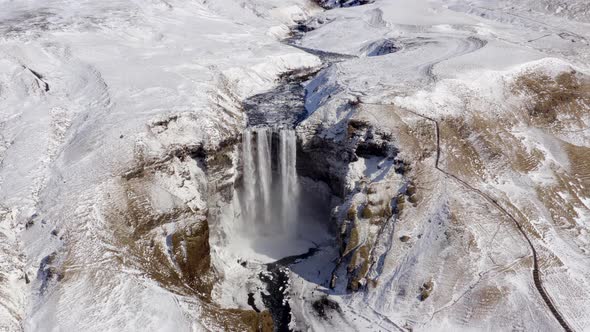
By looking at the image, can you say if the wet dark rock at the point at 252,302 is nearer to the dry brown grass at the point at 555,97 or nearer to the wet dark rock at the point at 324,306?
the wet dark rock at the point at 324,306

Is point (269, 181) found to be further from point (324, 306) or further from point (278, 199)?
point (324, 306)

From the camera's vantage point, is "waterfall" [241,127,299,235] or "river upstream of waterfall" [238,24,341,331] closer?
"river upstream of waterfall" [238,24,341,331]

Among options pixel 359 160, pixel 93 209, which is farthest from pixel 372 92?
pixel 93 209

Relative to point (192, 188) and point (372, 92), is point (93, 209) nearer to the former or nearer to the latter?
Result: point (192, 188)

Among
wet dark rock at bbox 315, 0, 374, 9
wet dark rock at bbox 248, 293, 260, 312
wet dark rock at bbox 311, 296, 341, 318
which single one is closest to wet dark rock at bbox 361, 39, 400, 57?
wet dark rock at bbox 315, 0, 374, 9

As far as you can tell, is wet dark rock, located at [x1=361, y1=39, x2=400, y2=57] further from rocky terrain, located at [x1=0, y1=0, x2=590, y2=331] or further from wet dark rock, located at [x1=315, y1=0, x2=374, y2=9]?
wet dark rock, located at [x1=315, y1=0, x2=374, y2=9]

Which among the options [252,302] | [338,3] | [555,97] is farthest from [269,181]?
[338,3]

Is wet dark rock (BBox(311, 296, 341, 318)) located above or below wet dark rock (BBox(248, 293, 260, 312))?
above
